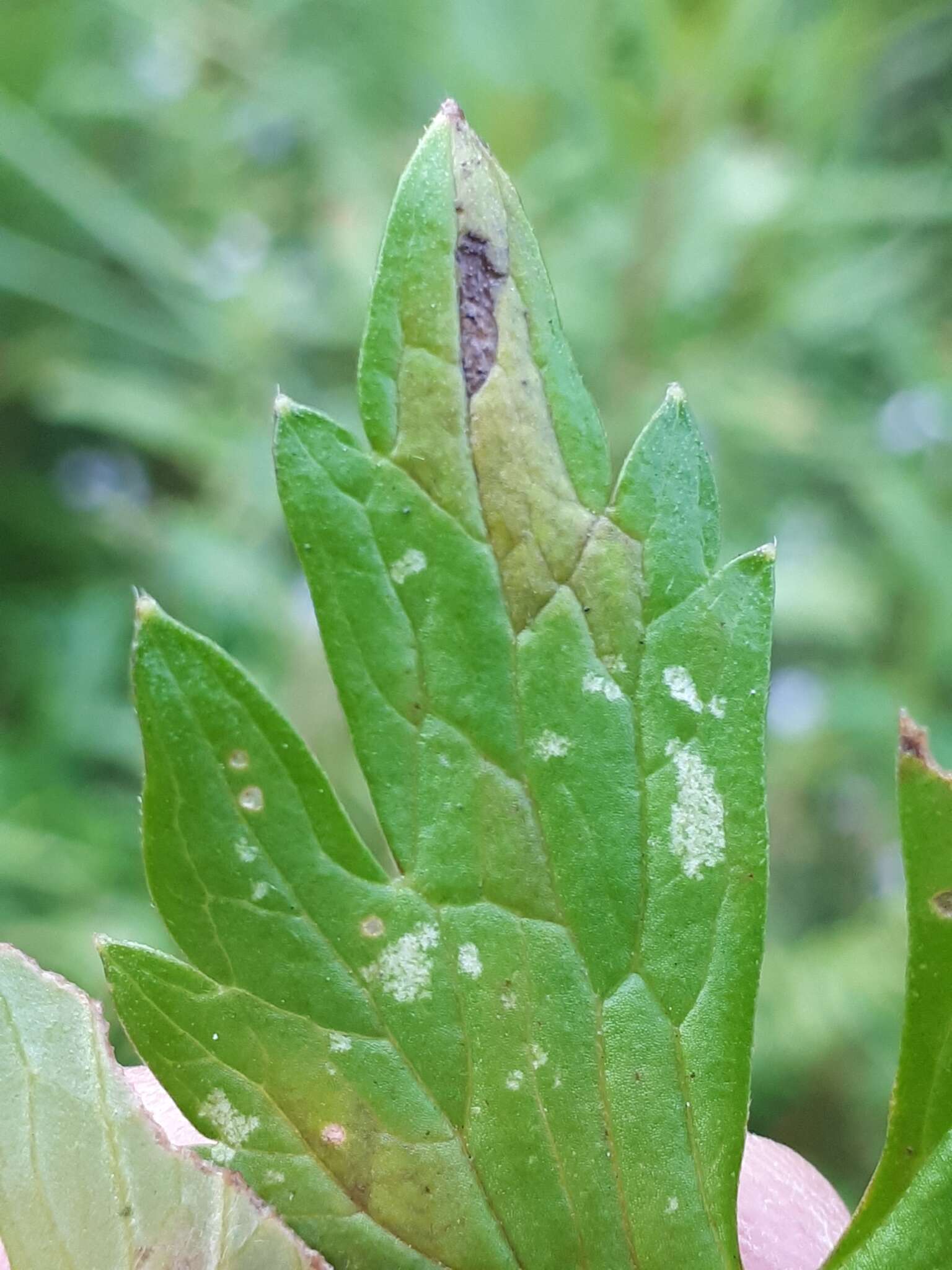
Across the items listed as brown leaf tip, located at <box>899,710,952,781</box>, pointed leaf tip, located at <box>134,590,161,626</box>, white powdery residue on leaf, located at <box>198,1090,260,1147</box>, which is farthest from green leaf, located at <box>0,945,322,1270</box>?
brown leaf tip, located at <box>899,710,952,781</box>

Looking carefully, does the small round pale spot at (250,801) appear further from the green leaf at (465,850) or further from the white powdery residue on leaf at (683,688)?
the white powdery residue on leaf at (683,688)

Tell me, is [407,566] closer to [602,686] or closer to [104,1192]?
[602,686]

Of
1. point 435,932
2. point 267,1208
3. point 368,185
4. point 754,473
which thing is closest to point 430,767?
point 435,932

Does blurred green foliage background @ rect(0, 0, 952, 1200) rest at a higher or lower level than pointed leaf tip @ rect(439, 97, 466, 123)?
higher

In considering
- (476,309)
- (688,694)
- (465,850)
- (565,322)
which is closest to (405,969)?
(465,850)

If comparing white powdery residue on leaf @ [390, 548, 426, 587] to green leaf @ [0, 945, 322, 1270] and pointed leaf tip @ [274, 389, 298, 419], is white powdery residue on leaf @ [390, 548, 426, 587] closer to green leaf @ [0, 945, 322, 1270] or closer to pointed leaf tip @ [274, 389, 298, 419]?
pointed leaf tip @ [274, 389, 298, 419]

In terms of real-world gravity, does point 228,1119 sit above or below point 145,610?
below
